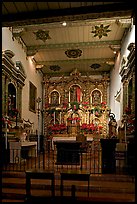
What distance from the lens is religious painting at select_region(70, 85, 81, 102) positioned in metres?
16.1

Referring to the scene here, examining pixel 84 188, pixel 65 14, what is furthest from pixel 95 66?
pixel 84 188

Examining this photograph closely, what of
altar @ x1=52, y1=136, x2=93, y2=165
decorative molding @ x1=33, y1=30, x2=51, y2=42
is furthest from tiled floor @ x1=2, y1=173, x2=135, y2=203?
decorative molding @ x1=33, y1=30, x2=51, y2=42

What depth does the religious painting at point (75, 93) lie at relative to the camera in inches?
635

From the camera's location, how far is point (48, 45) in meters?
12.4

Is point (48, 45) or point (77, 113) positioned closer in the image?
point (48, 45)

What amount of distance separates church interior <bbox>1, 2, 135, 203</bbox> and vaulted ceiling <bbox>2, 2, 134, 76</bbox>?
0.03 meters

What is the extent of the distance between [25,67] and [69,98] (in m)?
4.72

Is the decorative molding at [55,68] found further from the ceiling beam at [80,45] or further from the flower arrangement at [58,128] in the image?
the flower arrangement at [58,128]

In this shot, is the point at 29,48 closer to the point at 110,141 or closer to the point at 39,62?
the point at 39,62

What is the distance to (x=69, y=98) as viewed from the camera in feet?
53.5

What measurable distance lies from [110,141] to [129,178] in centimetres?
118

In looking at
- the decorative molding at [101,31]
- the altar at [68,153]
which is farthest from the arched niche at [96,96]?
the altar at [68,153]

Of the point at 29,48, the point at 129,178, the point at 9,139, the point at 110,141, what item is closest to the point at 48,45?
the point at 29,48

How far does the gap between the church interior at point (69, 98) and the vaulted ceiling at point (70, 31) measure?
3 cm
